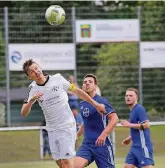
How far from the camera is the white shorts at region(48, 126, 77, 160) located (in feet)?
34.4

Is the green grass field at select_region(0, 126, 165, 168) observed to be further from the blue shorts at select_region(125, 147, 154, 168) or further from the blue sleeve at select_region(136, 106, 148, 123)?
the blue sleeve at select_region(136, 106, 148, 123)

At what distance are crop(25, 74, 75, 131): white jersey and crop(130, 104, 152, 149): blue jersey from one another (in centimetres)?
142

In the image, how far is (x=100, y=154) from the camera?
10719mm

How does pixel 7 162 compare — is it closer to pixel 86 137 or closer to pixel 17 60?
pixel 17 60

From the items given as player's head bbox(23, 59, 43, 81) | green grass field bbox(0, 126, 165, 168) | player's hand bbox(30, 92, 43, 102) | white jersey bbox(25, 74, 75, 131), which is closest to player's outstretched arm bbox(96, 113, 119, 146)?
white jersey bbox(25, 74, 75, 131)

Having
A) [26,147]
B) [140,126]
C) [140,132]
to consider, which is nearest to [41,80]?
[140,126]

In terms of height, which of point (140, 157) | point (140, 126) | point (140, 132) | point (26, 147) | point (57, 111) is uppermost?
point (57, 111)

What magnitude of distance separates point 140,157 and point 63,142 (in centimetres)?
159

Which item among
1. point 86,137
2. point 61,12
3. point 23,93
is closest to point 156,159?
point 61,12

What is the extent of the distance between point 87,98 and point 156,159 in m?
6.63

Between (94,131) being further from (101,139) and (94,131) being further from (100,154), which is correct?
(101,139)

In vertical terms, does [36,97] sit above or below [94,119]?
above

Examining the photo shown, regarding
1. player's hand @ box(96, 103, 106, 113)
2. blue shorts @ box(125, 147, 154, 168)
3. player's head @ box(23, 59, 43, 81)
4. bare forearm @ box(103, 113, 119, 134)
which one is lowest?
blue shorts @ box(125, 147, 154, 168)

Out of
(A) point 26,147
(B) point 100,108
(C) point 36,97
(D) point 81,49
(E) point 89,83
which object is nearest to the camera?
(C) point 36,97
